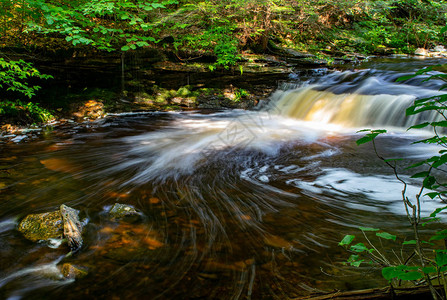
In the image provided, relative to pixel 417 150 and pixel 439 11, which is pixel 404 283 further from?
pixel 439 11

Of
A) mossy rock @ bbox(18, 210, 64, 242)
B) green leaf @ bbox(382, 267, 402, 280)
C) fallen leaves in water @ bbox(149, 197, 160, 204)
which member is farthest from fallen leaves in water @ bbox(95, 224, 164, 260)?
green leaf @ bbox(382, 267, 402, 280)

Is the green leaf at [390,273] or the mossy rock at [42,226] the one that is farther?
the mossy rock at [42,226]

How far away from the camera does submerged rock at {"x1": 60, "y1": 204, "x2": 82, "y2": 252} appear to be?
2.32 metres

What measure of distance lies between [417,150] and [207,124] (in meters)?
4.95

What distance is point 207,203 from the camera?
3209 millimetres

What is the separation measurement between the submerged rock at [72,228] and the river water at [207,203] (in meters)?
0.08

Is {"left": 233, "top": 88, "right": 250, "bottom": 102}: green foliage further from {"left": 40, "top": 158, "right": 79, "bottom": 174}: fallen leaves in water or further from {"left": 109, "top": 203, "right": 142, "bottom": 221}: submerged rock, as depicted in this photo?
{"left": 109, "top": 203, "right": 142, "bottom": 221}: submerged rock

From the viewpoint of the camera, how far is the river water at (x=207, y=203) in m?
1.96

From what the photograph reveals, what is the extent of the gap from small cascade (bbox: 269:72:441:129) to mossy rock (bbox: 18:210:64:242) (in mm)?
6899

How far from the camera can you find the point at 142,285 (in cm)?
193

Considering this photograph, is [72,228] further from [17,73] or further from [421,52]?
[421,52]

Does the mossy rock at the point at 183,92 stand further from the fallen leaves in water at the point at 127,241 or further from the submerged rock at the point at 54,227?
the fallen leaves in water at the point at 127,241

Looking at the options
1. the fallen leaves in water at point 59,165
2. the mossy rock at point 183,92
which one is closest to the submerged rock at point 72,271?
the fallen leaves in water at point 59,165

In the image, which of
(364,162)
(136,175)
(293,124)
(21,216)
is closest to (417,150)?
(364,162)
